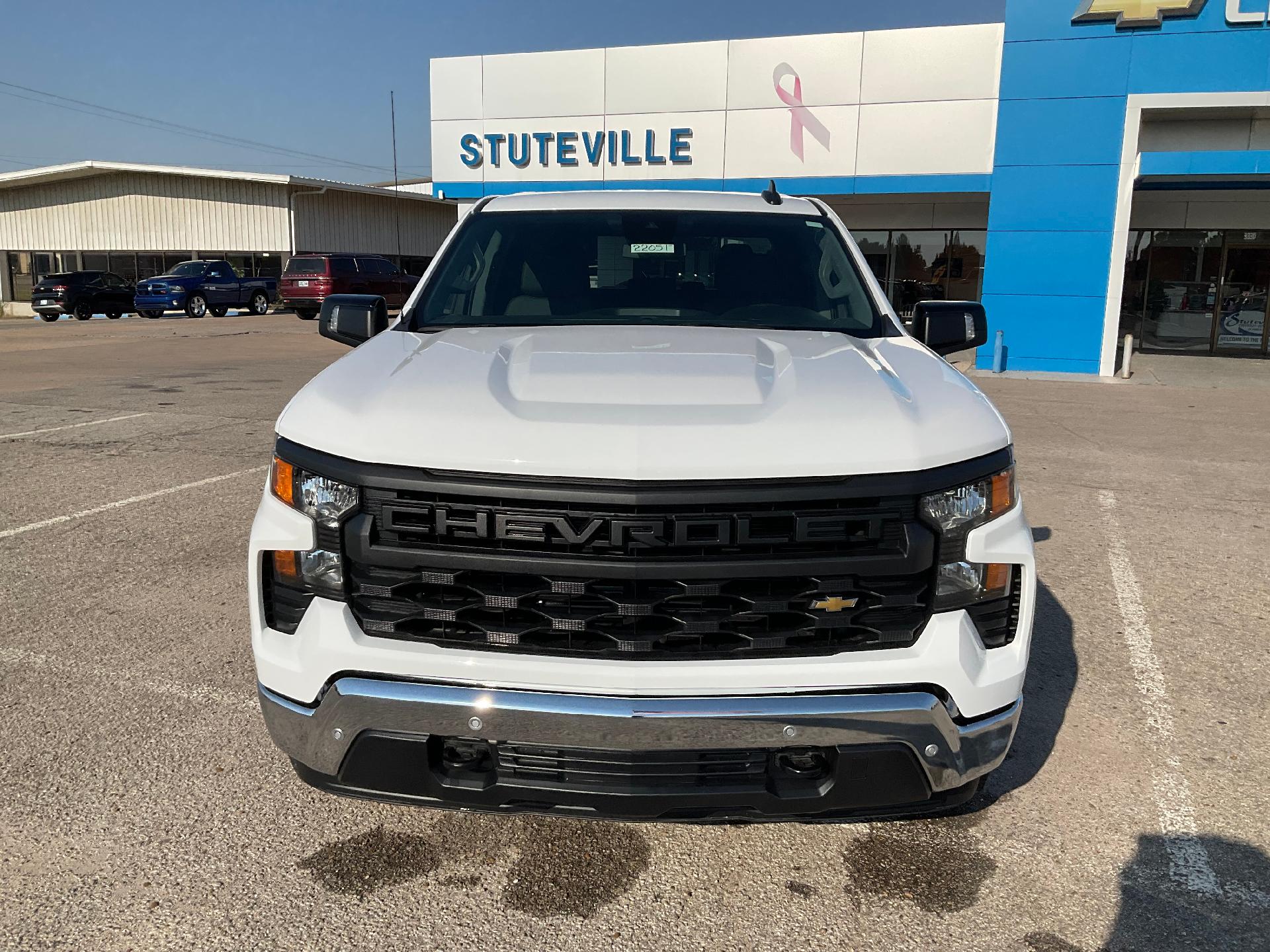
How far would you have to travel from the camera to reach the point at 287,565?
7.63 feet

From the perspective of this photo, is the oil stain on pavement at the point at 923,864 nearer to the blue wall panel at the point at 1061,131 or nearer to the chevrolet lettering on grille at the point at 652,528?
the chevrolet lettering on grille at the point at 652,528

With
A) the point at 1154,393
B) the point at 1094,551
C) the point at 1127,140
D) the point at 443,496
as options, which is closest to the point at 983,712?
the point at 443,496

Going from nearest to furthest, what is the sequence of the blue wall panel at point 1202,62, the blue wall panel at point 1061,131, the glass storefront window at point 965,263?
the blue wall panel at point 1202,62 < the blue wall panel at point 1061,131 < the glass storefront window at point 965,263

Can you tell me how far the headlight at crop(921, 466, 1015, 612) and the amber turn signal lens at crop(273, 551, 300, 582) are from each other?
1468mm

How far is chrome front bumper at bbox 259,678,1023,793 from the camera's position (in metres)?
2.09

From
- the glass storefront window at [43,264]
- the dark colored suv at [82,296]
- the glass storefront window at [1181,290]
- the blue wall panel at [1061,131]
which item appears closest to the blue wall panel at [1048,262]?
the blue wall panel at [1061,131]

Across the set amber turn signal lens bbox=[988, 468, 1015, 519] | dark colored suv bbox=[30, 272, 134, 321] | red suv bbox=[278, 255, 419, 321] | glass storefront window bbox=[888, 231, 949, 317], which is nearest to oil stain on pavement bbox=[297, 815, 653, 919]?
amber turn signal lens bbox=[988, 468, 1015, 519]

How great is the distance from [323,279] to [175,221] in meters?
15.0

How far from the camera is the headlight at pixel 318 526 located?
2238 millimetres

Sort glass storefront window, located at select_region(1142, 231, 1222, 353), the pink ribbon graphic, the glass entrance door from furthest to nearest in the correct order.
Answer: glass storefront window, located at select_region(1142, 231, 1222, 353) < the glass entrance door < the pink ribbon graphic

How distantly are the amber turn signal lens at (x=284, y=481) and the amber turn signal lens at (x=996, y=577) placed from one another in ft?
5.44

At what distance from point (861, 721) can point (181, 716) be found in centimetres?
251

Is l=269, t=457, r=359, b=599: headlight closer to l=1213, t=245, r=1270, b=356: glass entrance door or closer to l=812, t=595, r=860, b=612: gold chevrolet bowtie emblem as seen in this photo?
l=812, t=595, r=860, b=612: gold chevrolet bowtie emblem

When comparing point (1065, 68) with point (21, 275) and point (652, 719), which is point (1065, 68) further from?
point (21, 275)
